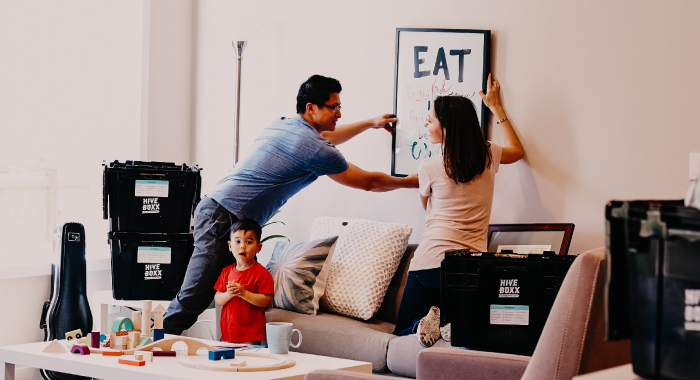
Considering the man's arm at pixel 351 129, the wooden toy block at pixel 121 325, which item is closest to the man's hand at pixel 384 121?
the man's arm at pixel 351 129

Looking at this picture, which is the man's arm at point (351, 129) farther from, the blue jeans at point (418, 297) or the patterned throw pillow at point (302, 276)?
the blue jeans at point (418, 297)

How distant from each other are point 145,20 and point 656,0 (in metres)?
2.70

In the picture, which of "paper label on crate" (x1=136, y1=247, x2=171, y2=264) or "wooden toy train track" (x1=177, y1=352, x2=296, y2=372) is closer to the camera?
"wooden toy train track" (x1=177, y1=352, x2=296, y2=372)

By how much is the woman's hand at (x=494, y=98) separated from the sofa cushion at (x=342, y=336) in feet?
3.62

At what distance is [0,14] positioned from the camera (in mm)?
3689

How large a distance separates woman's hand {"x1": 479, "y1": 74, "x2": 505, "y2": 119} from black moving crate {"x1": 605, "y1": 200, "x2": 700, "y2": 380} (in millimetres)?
2388

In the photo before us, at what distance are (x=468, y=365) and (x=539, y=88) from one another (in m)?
1.80

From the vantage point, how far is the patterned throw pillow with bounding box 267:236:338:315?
3.46 m

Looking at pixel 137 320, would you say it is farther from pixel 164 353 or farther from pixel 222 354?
pixel 222 354

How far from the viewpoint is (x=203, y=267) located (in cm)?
338

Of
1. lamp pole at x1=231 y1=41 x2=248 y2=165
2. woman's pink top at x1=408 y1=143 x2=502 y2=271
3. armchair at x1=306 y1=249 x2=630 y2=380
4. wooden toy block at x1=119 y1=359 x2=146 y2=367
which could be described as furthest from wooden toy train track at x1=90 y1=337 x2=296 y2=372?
lamp pole at x1=231 y1=41 x2=248 y2=165

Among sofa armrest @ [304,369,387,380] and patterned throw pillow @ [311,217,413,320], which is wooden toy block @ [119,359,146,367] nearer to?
sofa armrest @ [304,369,387,380]

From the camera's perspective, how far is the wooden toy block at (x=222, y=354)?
7.97 ft

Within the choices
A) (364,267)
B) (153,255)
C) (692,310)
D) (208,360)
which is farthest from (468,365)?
(153,255)
